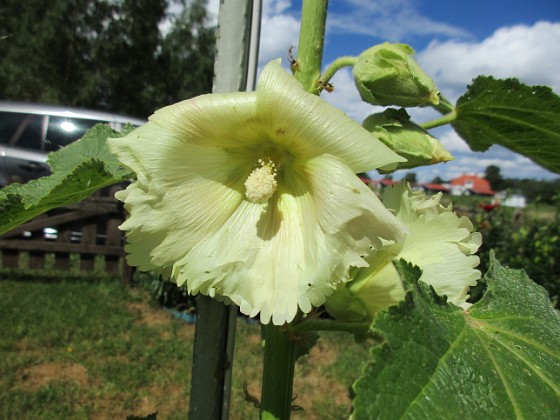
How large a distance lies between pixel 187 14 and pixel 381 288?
18.5 meters

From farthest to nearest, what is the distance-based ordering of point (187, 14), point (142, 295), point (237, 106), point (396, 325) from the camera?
1. point (187, 14)
2. point (142, 295)
3. point (237, 106)
4. point (396, 325)

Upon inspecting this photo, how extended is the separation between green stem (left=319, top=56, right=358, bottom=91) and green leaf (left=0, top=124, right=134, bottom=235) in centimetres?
31

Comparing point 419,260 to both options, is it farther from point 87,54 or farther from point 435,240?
point 87,54

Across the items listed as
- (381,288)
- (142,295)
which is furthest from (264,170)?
(142,295)

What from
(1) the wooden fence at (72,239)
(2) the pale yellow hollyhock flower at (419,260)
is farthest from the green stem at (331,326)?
(1) the wooden fence at (72,239)

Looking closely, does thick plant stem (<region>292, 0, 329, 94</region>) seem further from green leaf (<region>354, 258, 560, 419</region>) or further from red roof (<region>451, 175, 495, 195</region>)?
red roof (<region>451, 175, 495, 195</region>)

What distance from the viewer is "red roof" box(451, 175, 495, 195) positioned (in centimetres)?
4616

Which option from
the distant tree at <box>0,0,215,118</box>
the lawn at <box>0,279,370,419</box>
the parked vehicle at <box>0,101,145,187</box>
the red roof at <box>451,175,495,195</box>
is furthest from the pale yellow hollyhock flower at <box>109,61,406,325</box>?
the red roof at <box>451,175,495,195</box>

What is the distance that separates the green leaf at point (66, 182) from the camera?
0.78 m

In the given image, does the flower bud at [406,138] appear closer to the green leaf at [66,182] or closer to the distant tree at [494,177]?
the green leaf at [66,182]

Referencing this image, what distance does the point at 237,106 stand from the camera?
27.3 inches

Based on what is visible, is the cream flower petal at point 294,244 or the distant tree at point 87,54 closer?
the cream flower petal at point 294,244

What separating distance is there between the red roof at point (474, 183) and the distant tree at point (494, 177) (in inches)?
23.1

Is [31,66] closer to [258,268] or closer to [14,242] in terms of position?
[14,242]
